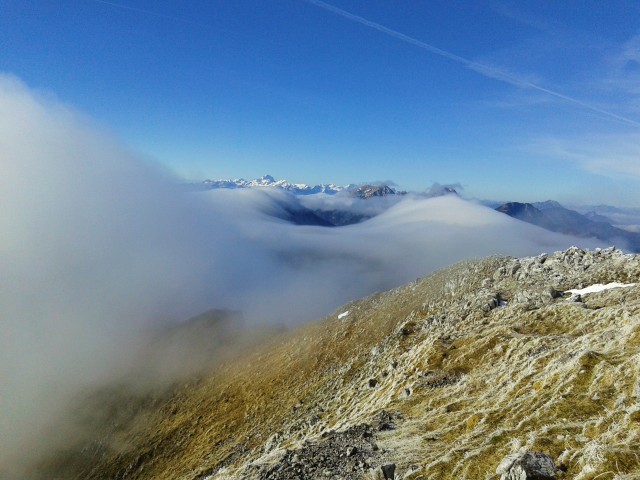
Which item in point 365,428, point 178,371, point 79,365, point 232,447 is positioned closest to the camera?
point 365,428

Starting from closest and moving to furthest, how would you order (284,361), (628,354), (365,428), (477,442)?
(477,442) → (628,354) → (365,428) → (284,361)

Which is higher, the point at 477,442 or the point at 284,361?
the point at 477,442

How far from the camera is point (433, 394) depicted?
181ft

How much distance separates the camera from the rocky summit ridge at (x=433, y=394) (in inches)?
1261

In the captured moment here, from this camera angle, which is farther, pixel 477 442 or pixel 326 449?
pixel 326 449

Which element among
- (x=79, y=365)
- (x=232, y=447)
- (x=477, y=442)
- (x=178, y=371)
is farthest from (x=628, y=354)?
(x=79, y=365)

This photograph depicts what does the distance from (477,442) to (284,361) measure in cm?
9946

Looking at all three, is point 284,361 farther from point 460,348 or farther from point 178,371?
point 460,348

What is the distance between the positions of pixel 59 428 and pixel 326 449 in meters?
146

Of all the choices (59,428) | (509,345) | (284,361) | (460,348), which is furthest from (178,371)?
(509,345)

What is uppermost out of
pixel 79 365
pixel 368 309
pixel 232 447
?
pixel 368 309

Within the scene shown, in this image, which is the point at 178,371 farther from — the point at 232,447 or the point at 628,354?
the point at 628,354

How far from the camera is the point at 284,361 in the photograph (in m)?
127

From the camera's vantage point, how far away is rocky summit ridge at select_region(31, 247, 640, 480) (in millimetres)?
32031
